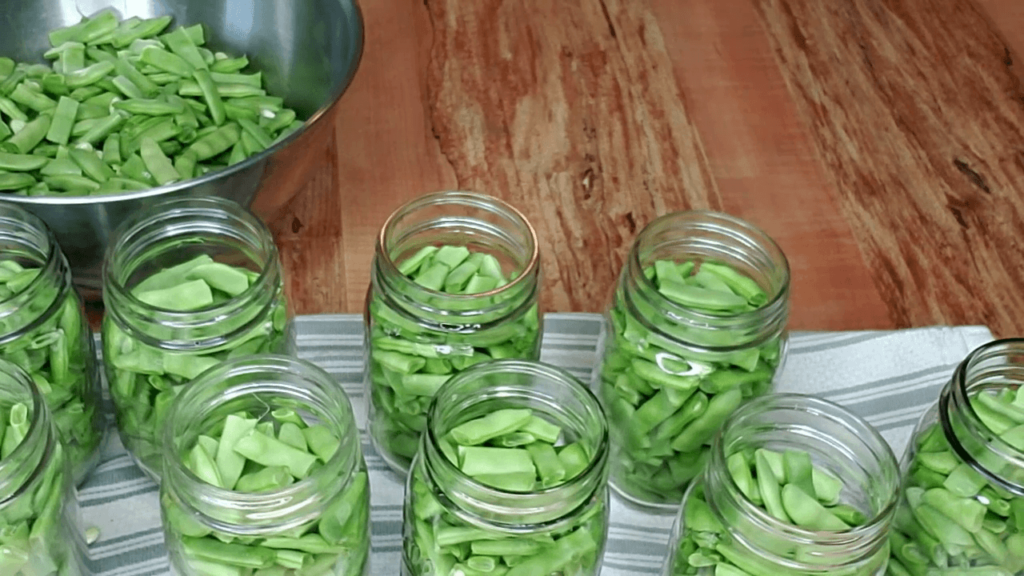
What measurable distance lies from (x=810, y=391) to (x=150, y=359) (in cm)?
60

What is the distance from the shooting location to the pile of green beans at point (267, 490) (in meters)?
0.75

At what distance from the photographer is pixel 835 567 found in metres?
0.75

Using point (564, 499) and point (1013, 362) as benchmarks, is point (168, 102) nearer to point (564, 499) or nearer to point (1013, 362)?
point (564, 499)

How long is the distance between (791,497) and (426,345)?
0.29m

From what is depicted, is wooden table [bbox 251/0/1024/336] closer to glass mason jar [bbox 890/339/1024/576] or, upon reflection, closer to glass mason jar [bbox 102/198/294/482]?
glass mason jar [bbox 102/198/294/482]

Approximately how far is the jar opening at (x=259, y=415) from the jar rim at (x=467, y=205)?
0.12 meters

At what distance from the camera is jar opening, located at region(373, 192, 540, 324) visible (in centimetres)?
86

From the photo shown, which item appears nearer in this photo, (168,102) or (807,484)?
(807,484)

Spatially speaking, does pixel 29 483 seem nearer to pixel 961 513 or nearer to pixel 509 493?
pixel 509 493

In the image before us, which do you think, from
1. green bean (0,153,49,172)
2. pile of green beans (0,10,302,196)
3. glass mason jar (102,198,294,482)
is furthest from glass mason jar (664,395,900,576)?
green bean (0,153,49,172)

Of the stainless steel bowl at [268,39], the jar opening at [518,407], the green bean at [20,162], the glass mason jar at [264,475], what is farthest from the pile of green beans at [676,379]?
the green bean at [20,162]

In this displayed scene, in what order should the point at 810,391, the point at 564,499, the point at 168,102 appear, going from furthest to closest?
the point at 168,102 < the point at 810,391 < the point at 564,499

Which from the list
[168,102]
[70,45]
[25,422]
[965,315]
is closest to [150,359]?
[25,422]

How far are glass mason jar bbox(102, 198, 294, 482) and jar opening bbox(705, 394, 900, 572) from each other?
1.16ft
